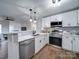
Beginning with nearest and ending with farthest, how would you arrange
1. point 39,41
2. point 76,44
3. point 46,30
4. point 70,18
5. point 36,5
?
point 36,5
point 76,44
point 39,41
point 70,18
point 46,30

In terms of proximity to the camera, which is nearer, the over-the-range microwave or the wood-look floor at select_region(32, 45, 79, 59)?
the wood-look floor at select_region(32, 45, 79, 59)

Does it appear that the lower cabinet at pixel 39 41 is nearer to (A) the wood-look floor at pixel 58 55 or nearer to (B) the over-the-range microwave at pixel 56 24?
(B) the over-the-range microwave at pixel 56 24

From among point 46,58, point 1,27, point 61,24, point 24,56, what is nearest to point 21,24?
point 1,27

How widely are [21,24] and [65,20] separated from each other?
6.64 meters

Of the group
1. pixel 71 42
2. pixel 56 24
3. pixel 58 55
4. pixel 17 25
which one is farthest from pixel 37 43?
pixel 17 25

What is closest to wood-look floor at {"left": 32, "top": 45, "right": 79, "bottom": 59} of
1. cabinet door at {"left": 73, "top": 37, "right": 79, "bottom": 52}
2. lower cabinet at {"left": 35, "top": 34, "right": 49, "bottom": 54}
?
lower cabinet at {"left": 35, "top": 34, "right": 49, "bottom": 54}

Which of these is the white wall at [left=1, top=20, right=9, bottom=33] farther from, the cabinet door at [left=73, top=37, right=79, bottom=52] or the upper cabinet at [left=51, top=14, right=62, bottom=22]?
the cabinet door at [left=73, top=37, right=79, bottom=52]

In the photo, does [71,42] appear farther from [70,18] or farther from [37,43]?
[37,43]

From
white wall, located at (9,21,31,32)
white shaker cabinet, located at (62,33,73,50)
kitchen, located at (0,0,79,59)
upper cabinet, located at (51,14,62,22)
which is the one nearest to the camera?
kitchen, located at (0,0,79,59)

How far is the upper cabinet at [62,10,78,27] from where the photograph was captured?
14.0 feet

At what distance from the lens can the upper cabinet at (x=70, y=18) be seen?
4.27 m

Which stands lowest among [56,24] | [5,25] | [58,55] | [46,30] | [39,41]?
[39,41]

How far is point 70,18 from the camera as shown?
4473mm

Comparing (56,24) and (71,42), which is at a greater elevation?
(56,24)
